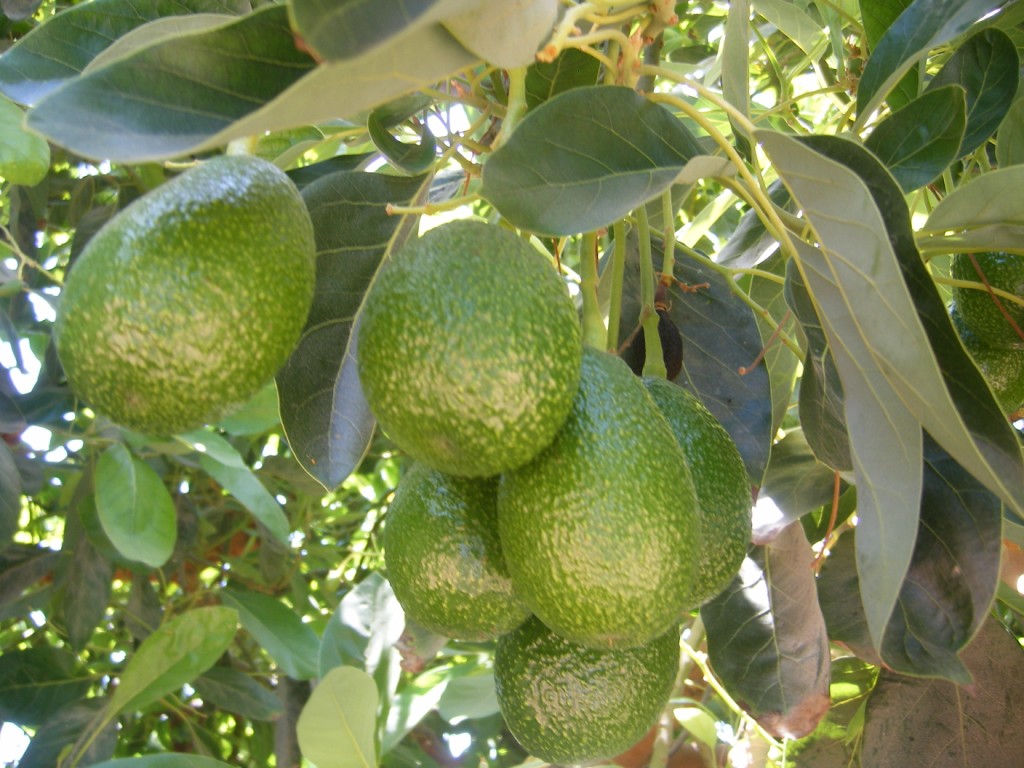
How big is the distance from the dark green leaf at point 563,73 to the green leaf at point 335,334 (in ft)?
0.60

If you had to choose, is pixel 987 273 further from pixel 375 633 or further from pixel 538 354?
pixel 375 633

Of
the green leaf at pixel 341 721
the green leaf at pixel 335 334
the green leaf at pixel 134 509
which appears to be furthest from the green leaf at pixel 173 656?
the green leaf at pixel 335 334

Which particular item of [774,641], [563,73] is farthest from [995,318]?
[563,73]

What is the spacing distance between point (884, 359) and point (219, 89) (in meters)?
0.49

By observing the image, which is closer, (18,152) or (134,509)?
(18,152)

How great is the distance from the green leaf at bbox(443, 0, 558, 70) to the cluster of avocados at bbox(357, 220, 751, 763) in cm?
15

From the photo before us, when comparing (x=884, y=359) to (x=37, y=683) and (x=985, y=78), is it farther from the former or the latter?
(x=37, y=683)

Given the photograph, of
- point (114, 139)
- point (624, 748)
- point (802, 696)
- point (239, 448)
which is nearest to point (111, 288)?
point (114, 139)

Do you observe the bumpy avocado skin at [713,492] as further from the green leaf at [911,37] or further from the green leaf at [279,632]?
the green leaf at [279,632]

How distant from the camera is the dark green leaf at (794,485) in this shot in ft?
3.76

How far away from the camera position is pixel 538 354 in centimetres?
68

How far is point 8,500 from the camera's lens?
140cm

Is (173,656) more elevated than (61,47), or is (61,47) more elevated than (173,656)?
(61,47)

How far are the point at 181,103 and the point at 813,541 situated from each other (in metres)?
1.12
